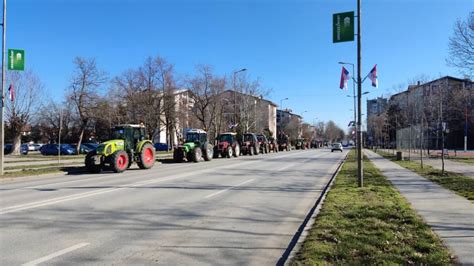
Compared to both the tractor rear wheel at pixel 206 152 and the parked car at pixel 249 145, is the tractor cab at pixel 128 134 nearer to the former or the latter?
the tractor rear wheel at pixel 206 152

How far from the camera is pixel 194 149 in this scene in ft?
113

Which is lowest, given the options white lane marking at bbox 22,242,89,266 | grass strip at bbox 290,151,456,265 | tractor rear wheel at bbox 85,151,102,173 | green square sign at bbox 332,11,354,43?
white lane marking at bbox 22,242,89,266

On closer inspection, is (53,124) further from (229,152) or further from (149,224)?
(149,224)

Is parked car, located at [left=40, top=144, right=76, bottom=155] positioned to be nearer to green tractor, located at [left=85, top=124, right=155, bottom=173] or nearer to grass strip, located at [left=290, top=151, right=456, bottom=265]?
green tractor, located at [left=85, top=124, right=155, bottom=173]

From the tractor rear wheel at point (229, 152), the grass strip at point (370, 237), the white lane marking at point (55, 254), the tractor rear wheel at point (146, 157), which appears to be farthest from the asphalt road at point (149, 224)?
the tractor rear wheel at point (229, 152)

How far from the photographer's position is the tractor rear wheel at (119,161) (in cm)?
2361

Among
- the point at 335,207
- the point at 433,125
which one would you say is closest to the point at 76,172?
the point at 335,207

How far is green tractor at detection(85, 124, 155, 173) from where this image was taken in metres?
24.0

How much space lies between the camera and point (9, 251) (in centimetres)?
696

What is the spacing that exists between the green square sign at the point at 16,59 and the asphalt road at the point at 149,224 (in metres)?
8.39

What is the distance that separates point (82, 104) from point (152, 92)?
27.7 ft

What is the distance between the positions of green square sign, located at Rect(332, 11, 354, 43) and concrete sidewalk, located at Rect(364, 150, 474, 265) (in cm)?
529

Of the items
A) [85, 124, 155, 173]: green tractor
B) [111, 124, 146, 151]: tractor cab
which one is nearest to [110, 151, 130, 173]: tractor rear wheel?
[85, 124, 155, 173]: green tractor

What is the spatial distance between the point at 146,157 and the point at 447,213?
19.3m
